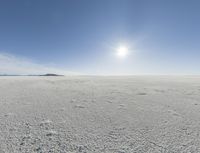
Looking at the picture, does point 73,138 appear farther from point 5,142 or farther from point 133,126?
point 133,126

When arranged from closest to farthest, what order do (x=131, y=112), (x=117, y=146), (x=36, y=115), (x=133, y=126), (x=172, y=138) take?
(x=117, y=146)
(x=172, y=138)
(x=133, y=126)
(x=36, y=115)
(x=131, y=112)

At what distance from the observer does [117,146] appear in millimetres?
3986

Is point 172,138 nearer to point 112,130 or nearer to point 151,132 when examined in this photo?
point 151,132

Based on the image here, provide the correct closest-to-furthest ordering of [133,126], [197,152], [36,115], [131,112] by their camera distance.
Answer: [197,152], [133,126], [36,115], [131,112]

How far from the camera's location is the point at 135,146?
13.1 feet

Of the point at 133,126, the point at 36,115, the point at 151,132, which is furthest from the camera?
the point at 36,115

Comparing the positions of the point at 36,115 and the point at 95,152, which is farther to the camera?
the point at 36,115

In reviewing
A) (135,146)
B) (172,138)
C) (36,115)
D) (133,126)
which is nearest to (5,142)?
(36,115)

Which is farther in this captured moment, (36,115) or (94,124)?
(36,115)

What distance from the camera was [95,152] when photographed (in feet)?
12.2

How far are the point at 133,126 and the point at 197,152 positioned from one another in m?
2.18

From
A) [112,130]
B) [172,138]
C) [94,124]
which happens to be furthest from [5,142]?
[172,138]

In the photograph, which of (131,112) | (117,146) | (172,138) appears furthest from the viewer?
(131,112)

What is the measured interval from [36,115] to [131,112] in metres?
4.68
